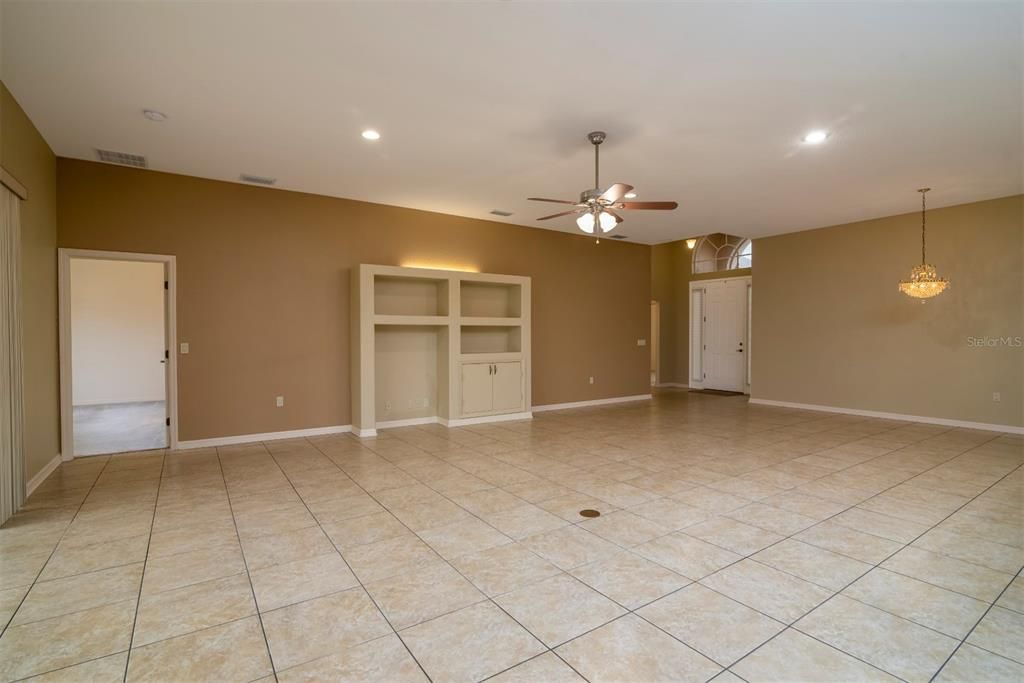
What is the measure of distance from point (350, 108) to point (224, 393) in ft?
11.9

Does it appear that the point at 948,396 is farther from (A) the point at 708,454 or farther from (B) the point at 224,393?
(B) the point at 224,393

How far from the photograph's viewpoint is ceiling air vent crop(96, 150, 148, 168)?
470 cm

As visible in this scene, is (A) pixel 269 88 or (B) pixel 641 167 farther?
(B) pixel 641 167

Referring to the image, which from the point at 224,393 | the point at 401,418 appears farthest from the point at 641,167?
the point at 224,393

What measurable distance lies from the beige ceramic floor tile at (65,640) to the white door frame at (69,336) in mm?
3441

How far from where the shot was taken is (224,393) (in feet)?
18.2

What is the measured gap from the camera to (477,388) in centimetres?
683

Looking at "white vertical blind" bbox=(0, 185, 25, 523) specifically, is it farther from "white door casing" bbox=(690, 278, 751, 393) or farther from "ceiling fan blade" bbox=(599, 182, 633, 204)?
"white door casing" bbox=(690, 278, 751, 393)

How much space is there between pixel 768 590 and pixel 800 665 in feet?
1.91

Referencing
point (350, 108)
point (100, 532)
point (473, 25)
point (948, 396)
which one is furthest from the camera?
point (948, 396)

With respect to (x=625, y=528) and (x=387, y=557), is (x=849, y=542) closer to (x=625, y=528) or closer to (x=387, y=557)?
(x=625, y=528)

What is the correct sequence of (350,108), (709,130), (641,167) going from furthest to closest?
(641,167), (709,130), (350,108)

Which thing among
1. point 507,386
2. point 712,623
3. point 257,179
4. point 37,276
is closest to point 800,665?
point 712,623

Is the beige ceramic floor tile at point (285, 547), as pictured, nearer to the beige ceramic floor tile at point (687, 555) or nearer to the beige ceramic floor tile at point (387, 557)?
the beige ceramic floor tile at point (387, 557)
